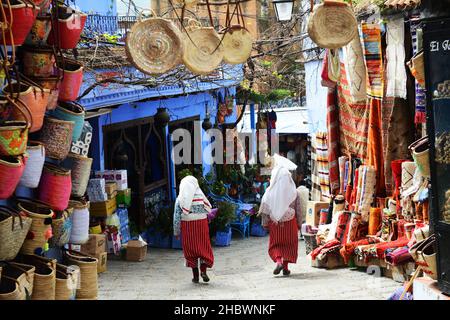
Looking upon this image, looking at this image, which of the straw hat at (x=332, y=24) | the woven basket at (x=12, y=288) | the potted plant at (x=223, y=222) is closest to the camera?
the woven basket at (x=12, y=288)

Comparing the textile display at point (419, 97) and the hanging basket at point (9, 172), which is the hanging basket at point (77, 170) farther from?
the textile display at point (419, 97)

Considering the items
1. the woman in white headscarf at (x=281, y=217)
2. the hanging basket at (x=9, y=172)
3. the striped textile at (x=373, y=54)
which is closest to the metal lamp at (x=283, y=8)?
the striped textile at (x=373, y=54)

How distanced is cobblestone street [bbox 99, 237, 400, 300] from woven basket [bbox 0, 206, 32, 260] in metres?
4.55

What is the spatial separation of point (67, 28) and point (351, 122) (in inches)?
276

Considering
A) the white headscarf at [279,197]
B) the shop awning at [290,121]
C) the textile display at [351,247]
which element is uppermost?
the shop awning at [290,121]

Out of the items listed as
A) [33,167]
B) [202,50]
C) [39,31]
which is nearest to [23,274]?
[33,167]

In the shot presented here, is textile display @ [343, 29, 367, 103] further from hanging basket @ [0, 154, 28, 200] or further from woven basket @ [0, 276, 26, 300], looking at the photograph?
woven basket @ [0, 276, 26, 300]

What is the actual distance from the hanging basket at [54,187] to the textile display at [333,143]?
745 cm

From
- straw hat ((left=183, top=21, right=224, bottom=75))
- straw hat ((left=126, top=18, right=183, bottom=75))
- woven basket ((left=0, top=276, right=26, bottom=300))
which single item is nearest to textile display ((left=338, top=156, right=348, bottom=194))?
straw hat ((left=183, top=21, right=224, bottom=75))

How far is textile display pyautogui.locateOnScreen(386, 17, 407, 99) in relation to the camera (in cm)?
1053

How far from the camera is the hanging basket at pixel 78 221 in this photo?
22.6 ft

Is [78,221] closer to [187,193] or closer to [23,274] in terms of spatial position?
[23,274]
